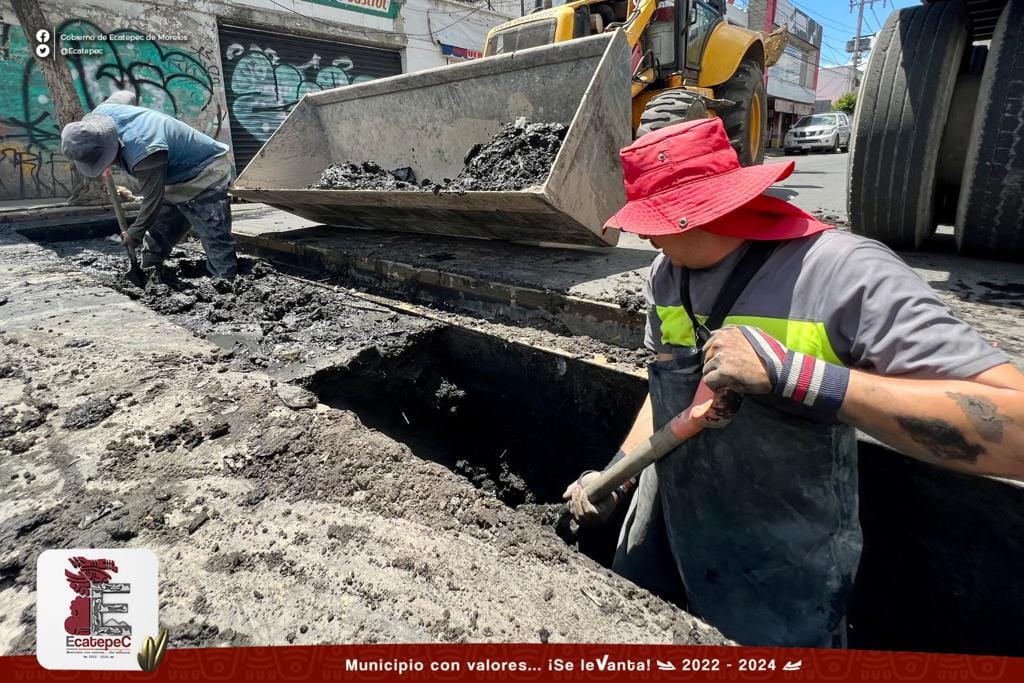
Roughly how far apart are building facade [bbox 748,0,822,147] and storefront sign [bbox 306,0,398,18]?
18987mm

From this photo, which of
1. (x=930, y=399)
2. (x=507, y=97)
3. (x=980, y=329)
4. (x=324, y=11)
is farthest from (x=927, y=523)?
(x=324, y=11)

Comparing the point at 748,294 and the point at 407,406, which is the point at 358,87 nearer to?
the point at 407,406

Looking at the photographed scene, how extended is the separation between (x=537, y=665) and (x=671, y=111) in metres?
4.13

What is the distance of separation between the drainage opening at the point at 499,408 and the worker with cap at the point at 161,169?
2.30 m

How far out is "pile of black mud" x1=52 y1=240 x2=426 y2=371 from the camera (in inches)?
122

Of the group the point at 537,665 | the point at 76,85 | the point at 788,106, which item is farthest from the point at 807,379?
the point at 788,106

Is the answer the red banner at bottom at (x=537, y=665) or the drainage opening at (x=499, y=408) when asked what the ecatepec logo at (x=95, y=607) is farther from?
the drainage opening at (x=499, y=408)

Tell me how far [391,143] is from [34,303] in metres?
3.08

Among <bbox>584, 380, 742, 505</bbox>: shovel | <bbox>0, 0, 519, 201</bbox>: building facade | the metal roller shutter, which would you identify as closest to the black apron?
<bbox>584, 380, 742, 505</bbox>: shovel

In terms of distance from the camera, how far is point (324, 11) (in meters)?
12.9

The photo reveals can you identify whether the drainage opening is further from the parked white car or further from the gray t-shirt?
the parked white car

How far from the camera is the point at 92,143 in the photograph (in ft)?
13.0

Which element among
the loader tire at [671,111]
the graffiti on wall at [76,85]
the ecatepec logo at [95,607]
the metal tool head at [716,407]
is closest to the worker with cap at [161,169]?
the loader tire at [671,111]

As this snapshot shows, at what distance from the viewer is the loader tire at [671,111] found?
421cm
